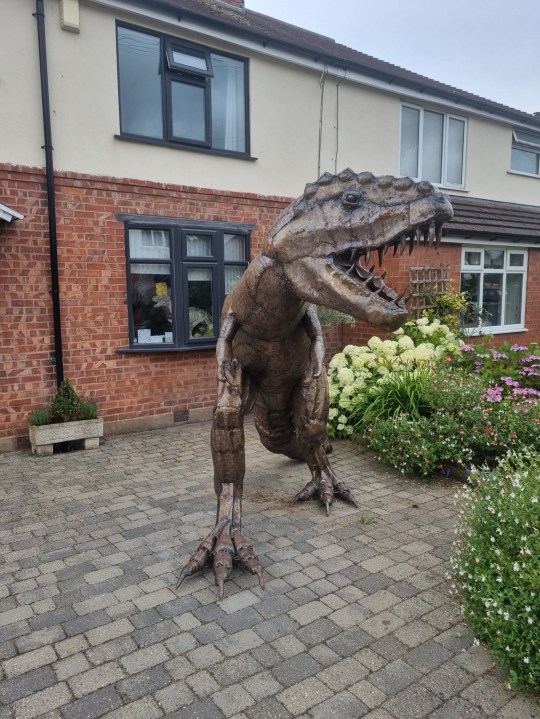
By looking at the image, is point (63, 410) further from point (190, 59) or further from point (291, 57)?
point (291, 57)

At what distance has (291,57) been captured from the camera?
8.28 metres

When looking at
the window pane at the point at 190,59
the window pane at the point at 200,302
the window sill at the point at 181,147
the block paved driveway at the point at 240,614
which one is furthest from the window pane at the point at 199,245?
the block paved driveway at the point at 240,614

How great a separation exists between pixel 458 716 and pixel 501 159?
12473 mm

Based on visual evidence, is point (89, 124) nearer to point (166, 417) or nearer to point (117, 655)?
point (166, 417)

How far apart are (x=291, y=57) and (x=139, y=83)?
2.56 m

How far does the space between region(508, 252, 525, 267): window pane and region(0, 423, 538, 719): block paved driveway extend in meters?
8.31

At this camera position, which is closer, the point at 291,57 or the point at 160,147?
the point at 160,147

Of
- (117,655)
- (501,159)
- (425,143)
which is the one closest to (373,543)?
(117,655)

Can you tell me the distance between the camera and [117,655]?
2.71 m

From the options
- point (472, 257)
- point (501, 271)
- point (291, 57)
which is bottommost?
point (501, 271)

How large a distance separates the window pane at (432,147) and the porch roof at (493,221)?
0.66m

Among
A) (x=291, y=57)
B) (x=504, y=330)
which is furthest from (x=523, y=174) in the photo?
(x=291, y=57)

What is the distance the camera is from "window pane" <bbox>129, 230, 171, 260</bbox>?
7.27m

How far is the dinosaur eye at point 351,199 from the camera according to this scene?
2.72 metres
